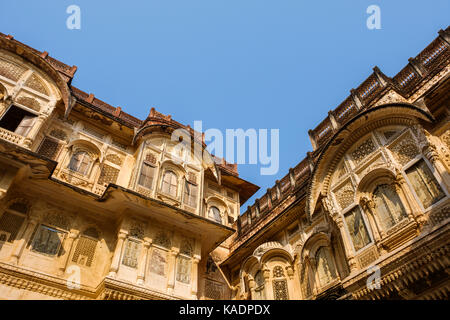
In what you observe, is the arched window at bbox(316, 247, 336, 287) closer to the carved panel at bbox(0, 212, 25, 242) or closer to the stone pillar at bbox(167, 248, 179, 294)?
the stone pillar at bbox(167, 248, 179, 294)

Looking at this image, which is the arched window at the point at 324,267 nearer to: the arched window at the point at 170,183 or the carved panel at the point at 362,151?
the carved panel at the point at 362,151

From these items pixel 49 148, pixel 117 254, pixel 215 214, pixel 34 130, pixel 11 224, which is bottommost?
pixel 117 254

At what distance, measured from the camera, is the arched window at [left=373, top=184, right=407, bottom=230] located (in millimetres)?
8630

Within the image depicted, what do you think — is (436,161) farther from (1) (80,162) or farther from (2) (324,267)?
(1) (80,162)

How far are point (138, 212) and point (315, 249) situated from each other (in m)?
6.41

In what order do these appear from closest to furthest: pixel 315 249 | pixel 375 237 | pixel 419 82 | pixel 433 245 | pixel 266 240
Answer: pixel 433 245 < pixel 375 237 < pixel 419 82 < pixel 315 249 < pixel 266 240

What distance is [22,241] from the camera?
33.0 ft

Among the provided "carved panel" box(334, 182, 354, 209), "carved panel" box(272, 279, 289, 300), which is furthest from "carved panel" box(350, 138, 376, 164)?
"carved panel" box(272, 279, 289, 300)

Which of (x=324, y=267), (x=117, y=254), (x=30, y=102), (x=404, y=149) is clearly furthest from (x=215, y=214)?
(x=404, y=149)

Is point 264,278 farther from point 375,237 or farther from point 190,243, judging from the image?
point 375,237

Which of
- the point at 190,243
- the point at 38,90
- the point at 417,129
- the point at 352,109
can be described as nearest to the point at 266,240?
the point at 190,243

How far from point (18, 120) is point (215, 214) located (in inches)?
364

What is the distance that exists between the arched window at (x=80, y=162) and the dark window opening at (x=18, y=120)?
1991 millimetres
